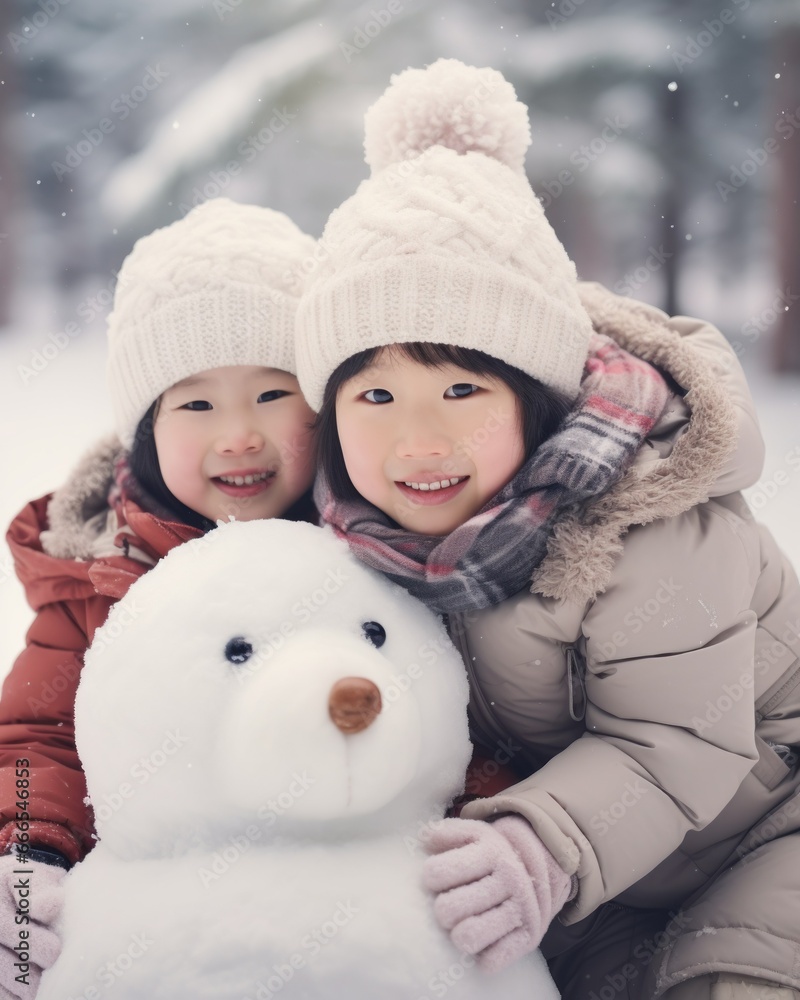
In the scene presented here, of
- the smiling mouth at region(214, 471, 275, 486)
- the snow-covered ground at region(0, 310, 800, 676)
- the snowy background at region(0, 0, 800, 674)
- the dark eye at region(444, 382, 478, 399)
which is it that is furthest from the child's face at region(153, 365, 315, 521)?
the snowy background at region(0, 0, 800, 674)

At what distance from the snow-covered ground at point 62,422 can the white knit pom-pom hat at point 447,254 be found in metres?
0.87

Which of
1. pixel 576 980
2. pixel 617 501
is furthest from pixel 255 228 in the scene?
pixel 576 980

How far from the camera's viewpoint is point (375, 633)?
84 cm

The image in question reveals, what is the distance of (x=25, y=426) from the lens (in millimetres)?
2039

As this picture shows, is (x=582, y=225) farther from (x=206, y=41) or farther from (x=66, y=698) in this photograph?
(x=66, y=698)

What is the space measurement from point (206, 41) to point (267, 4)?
0.47 ft

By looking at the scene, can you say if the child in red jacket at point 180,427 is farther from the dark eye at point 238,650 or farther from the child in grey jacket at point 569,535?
the dark eye at point 238,650

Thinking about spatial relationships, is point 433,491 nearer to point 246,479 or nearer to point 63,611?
point 246,479

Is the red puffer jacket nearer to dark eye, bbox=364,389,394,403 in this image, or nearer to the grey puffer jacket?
dark eye, bbox=364,389,394,403

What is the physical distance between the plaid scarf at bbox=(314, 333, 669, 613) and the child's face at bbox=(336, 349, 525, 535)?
0.02 m

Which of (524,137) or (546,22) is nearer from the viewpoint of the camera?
(524,137)

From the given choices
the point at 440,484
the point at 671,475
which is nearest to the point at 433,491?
the point at 440,484

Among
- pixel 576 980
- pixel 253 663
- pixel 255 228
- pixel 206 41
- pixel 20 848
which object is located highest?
pixel 206 41

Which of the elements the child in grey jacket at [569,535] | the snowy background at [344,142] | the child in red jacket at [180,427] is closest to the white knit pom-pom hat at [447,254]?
the child in grey jacket at [569,535]
